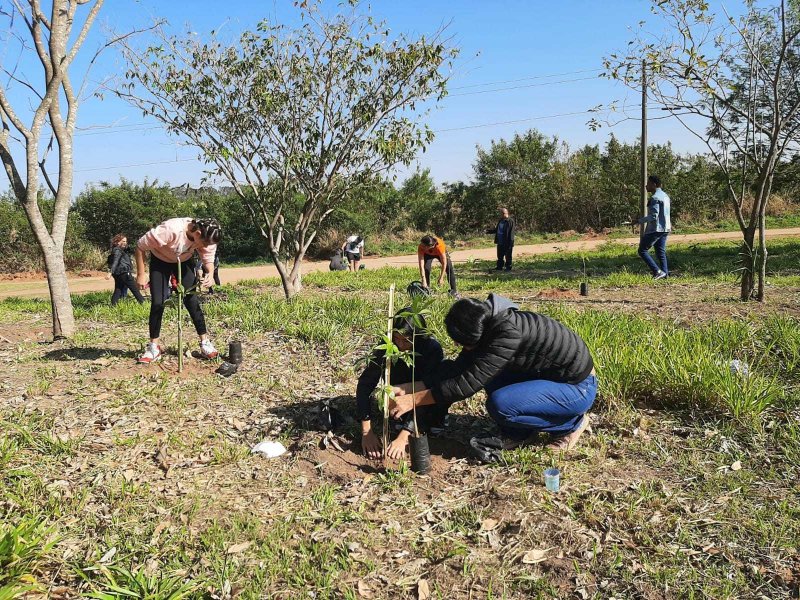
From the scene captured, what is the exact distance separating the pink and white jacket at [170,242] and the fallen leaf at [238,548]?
2805mm

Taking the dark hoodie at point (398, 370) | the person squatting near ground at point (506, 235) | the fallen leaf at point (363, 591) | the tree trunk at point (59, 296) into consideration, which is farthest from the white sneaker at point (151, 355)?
the person squatting near ground at point (506, 235)

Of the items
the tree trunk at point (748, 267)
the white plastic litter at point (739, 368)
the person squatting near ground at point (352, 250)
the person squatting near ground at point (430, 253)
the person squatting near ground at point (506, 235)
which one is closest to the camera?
the white plastic litter at point (739, 368)

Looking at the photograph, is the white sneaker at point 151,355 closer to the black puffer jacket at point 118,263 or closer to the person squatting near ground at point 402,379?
the person squatting near ground at point 402,379

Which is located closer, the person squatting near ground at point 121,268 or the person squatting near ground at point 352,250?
the person squatting near ground at point 121,268

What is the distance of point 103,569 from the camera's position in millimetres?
2420

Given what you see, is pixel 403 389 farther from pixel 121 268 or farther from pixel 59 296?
pixel 121 268

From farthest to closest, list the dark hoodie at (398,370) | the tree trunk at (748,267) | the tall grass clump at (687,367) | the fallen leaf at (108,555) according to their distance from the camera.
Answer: the tree trunk at (748,267) < the tall grass clump at (687,367) < the dark hoodie at (398,370) < the fallen leaf at (108,555)

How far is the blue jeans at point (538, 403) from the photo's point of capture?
3.31m

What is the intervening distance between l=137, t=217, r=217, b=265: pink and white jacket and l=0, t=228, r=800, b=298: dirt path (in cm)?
1085

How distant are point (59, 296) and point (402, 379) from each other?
4.52 meters

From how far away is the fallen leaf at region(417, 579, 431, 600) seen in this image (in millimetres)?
2354

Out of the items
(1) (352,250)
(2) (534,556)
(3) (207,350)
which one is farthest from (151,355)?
(1) (352,250)

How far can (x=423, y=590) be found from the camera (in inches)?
93.9

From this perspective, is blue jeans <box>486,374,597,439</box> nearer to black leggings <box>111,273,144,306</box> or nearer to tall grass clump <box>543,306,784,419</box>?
A: tall grass clump <box>543,306,784,419</box>
